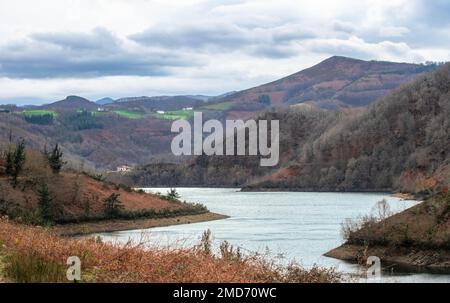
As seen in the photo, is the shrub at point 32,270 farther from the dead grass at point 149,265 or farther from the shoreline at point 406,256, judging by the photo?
the shoreline at point 406,256

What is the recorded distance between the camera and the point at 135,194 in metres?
112

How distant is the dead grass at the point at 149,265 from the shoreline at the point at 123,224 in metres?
59.3

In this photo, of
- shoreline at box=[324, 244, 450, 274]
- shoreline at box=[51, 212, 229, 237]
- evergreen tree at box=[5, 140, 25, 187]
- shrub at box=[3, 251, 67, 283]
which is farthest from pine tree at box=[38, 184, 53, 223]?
shrub at box=[3, 251, 67, 283]

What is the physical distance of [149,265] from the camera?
17266mm

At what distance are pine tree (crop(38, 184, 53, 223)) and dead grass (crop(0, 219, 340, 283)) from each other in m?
64.0

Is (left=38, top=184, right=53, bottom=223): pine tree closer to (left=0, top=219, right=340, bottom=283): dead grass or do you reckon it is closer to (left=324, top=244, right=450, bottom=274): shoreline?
(left=324, top=244, right=450, bottom=274): shoreline

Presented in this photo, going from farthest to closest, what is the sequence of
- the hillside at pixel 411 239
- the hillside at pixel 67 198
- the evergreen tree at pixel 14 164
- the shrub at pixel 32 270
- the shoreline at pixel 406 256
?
1. the evergreen tree at pixel 14 164
2. the hillside at pixel 67 198
3. the hillside at pixel 411 239
4. the shoreline at pixel 406 256
5. the shrub at pixel 32 270

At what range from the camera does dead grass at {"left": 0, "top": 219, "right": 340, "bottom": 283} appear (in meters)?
16.3

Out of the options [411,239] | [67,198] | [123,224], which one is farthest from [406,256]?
[67,198]

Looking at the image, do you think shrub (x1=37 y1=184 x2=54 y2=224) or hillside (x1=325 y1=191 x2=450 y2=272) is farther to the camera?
shrub (x1=37 y1=184 x2=54 y2=224)

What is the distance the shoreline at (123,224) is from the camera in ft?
275

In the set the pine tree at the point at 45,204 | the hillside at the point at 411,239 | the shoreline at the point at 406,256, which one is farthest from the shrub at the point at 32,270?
the pine tree at the point at 45,204

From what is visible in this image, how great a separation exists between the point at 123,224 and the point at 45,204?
12800 mm

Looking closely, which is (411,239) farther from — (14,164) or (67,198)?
(14,164)
